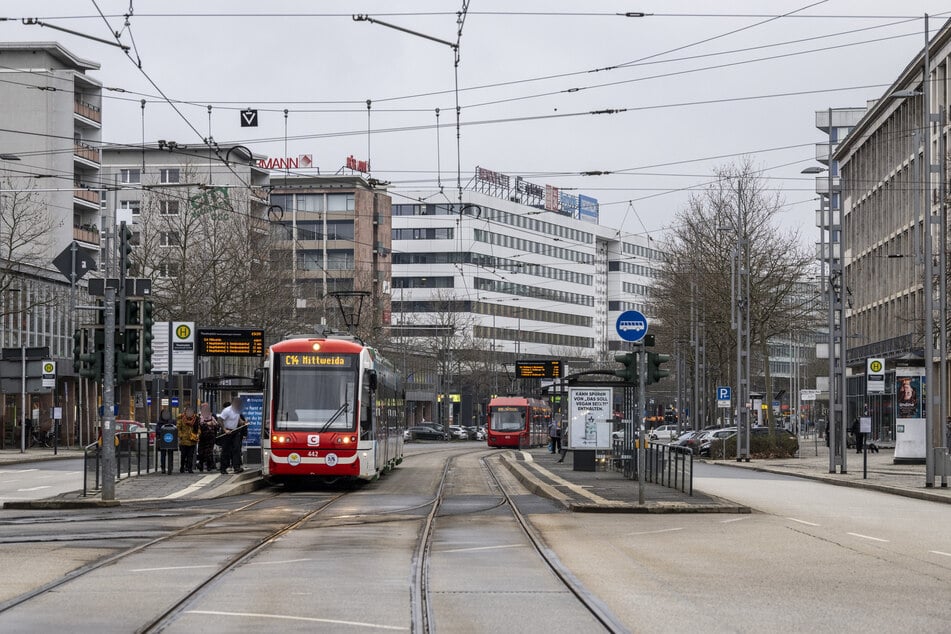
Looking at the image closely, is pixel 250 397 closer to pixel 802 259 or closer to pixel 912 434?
pixel 912 434

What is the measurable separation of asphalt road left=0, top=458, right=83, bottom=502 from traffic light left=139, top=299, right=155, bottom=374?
3.69 m

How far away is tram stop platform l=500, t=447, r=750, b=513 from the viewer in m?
24.5

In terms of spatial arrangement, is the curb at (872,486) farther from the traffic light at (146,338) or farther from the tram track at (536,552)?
the traffic light at (146,338)

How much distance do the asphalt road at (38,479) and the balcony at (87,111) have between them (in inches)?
1651

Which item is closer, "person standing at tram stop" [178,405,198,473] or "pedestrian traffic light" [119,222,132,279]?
"pedestrian traffic light" [119,222,132,279]

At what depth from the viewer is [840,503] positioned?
96.7 ft

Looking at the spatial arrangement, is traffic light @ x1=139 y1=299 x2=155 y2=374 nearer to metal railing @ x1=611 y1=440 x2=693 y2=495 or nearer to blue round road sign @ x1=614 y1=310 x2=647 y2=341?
blue round road sign @ x1=614 y1=310 x2=647 y2=341

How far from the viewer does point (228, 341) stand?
129 feet

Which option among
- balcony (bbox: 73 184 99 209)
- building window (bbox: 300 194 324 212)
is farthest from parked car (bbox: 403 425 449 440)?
building window (bbox: 300 194 324 212)

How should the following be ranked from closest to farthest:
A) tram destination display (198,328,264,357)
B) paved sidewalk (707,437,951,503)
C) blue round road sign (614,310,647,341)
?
blue round road sign (614,310,647,341)
paved sidewalk (707,437,951,503)
tram destination display (198,328,264,357)

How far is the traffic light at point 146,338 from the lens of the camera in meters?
26.4


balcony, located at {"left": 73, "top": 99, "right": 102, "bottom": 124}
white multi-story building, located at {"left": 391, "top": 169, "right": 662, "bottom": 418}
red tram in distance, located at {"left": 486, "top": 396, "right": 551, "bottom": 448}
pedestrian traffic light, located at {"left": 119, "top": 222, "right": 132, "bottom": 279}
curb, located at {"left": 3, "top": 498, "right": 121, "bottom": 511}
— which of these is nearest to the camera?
curb, located at {"left": 3, "top": 498, "right": 121, "bottom": 511}

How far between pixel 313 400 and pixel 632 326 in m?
8.32

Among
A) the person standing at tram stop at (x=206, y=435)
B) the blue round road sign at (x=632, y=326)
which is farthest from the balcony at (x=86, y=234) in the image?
the blue round road sign at (x=632, y=326)
